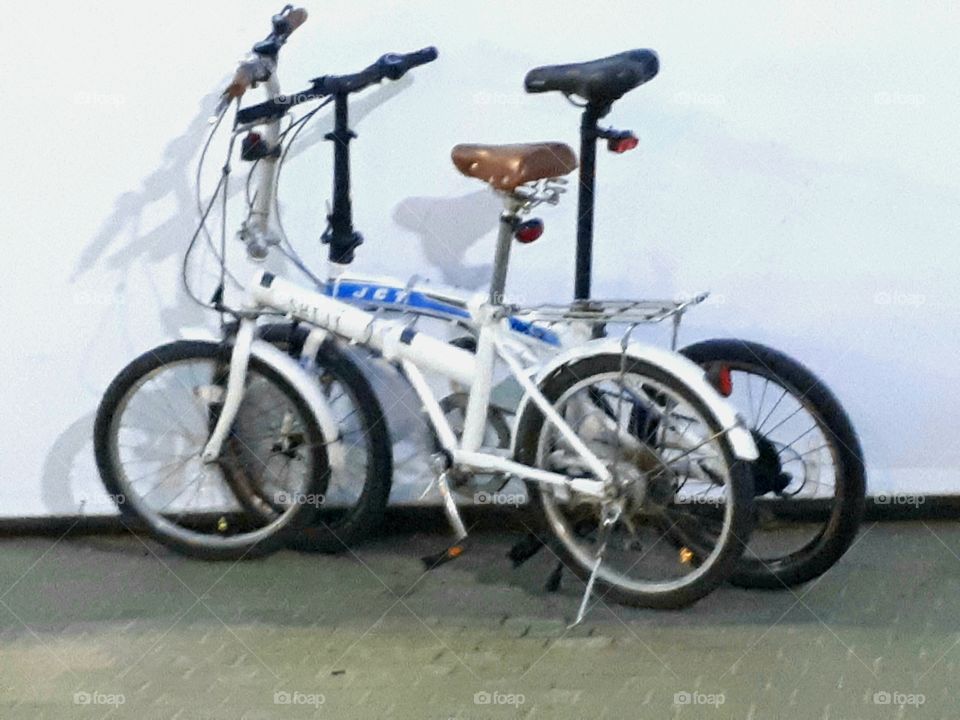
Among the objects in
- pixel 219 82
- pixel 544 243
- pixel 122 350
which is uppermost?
pixel 219 82

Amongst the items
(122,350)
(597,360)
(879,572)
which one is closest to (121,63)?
(122,350)

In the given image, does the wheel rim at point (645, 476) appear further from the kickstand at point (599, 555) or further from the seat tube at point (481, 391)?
the seat tube at point (481, 391)

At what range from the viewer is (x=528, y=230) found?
303 centimetres

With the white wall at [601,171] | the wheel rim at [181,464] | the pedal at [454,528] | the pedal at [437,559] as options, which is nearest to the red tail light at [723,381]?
the white wall at [601,171]

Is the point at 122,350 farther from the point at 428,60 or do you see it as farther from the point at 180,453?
the point at 428,60

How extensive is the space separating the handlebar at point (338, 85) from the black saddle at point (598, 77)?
35 centimetres

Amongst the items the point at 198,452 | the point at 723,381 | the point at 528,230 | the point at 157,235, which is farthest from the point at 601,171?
the point at 198,452

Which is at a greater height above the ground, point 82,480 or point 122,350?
point 122,350

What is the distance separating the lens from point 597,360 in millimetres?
2963

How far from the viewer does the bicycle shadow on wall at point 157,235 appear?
346 cm

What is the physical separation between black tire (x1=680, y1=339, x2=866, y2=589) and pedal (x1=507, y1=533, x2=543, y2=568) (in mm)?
521

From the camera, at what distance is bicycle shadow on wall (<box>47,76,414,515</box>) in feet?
11.4

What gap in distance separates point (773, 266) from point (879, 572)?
2.91 ft

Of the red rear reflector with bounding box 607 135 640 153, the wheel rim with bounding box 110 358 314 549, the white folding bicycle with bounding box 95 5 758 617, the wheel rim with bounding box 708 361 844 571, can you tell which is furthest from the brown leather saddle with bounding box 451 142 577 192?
the wheel rim with bounding box 110 358 314 549
